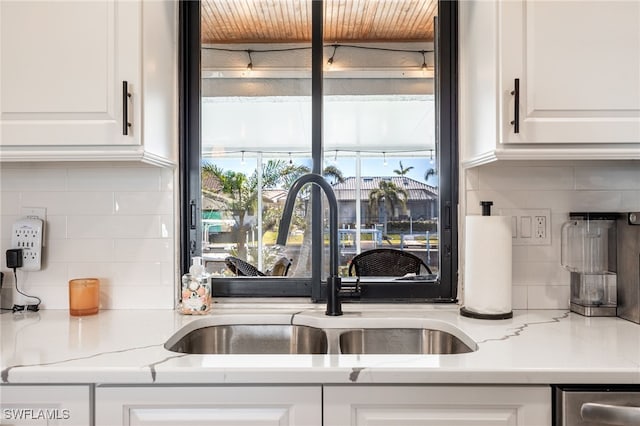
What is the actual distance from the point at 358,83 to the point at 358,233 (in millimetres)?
767

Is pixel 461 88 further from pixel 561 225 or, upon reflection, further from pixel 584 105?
pixel 561 225

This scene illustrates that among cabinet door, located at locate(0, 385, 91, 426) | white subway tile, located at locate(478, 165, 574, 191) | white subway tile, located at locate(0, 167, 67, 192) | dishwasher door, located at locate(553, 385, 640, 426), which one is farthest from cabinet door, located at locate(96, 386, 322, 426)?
white subway tile, located at locate(478, 165, 574, 191)

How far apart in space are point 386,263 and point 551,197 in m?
0.64

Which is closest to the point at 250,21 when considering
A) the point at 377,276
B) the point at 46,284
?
the point at 377,276

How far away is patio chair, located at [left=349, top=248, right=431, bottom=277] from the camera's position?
1.77 metres

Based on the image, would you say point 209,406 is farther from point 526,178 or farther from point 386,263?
point 526,178

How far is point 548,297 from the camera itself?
1570mm

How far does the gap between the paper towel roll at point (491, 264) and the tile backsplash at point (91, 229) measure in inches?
41.1

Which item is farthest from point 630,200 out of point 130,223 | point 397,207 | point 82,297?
point 82,297

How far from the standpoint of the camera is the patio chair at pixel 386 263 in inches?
69.6

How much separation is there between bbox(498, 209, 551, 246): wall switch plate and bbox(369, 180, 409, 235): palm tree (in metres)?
0.44

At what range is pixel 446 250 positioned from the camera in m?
1.64

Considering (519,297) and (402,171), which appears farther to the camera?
(402,171)

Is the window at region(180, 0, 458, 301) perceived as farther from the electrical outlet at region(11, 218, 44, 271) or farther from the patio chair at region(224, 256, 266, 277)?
the electrical outlet at region(11, 218, 44, 271)
